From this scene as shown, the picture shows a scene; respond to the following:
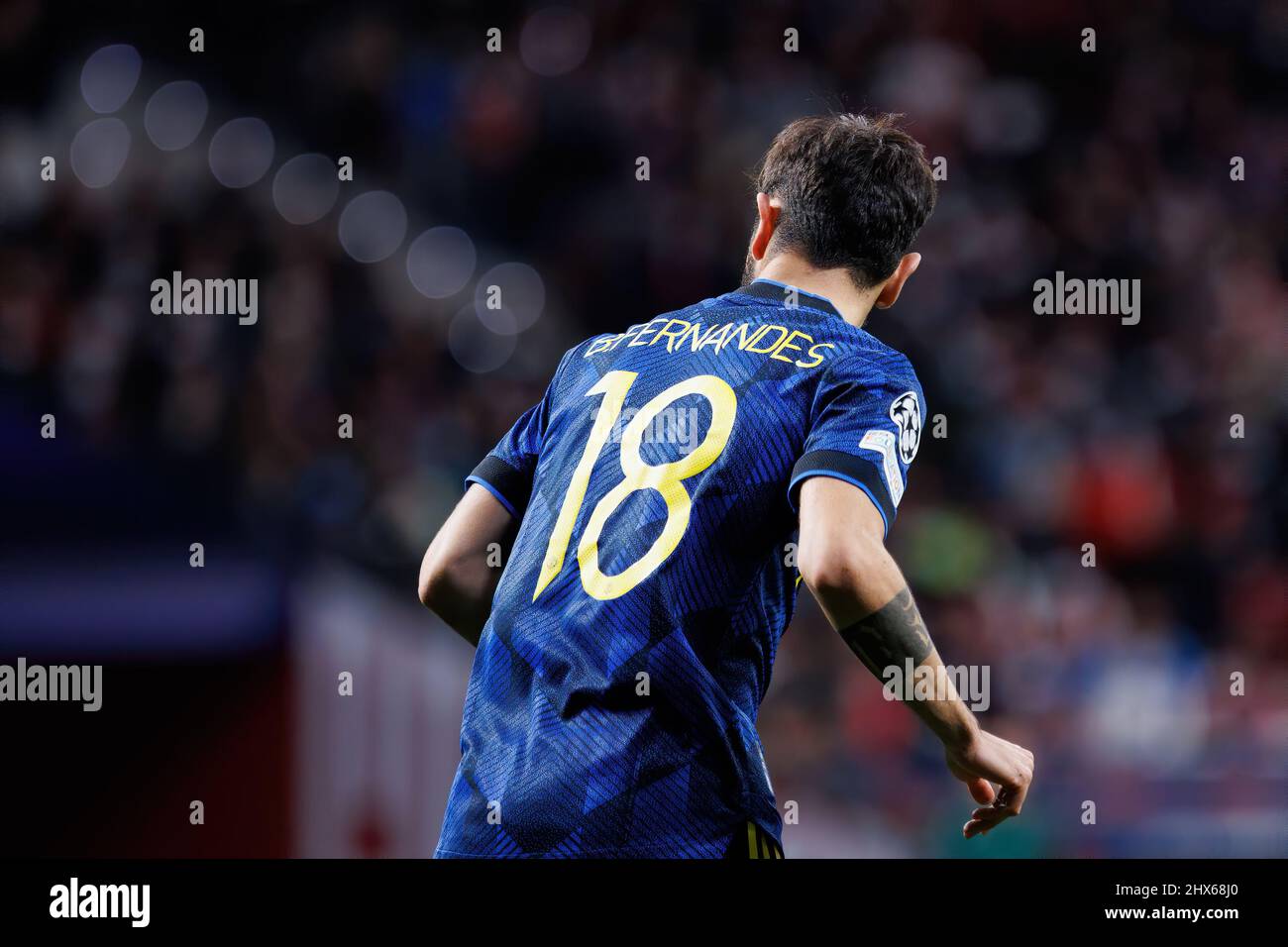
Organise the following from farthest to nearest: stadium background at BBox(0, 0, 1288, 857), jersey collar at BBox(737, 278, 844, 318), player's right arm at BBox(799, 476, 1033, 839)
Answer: stadium background at BBox(0, 0, 1288, 857), jersey collar at BBox(737, 278, 844, 318), player's right arm at BBox(799, 476, 1033, 839)

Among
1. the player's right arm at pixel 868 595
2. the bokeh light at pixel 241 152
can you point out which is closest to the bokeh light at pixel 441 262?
the bokeh light at pixel 241 152

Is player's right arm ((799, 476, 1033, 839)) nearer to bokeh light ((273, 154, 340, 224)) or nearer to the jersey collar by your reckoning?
the jersey collar

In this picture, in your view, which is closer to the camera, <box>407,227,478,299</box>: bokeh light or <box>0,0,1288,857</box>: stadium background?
<box>0,0,1288,857</box>: stadium background

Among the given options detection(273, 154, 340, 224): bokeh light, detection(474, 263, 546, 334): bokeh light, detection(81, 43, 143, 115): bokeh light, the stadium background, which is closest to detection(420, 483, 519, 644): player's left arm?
the stadium background

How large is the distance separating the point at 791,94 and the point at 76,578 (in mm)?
5108

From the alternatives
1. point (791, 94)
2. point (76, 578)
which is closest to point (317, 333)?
point (76, 578)

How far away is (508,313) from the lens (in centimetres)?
761

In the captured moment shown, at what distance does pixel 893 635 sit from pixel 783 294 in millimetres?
747

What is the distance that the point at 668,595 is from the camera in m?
2.32

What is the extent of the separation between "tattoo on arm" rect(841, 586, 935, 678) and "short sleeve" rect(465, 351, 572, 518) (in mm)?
796

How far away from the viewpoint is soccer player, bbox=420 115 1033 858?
89.5 inches
